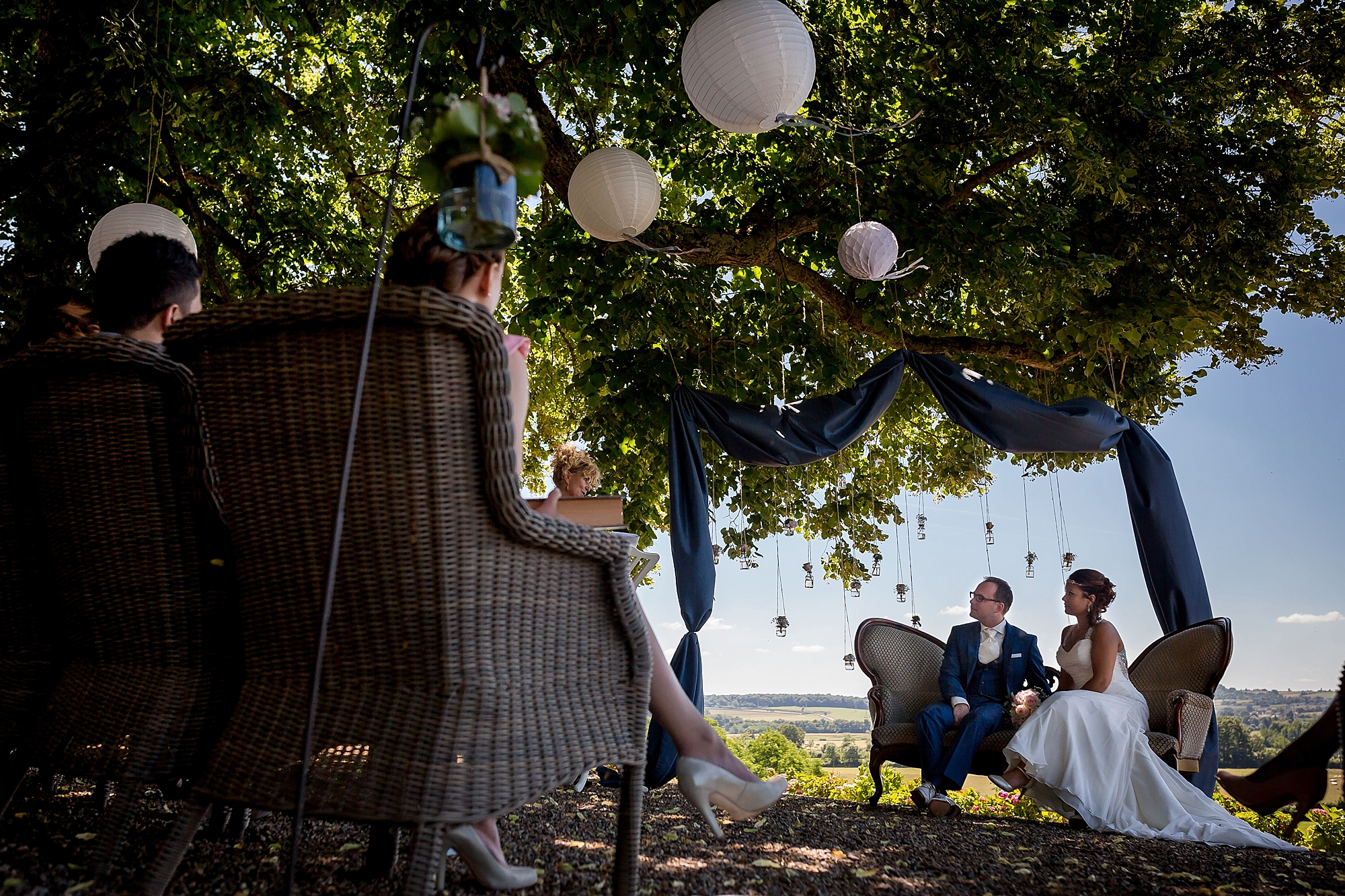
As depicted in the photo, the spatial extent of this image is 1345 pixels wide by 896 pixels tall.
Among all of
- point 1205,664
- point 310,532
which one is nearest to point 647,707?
point 310,532

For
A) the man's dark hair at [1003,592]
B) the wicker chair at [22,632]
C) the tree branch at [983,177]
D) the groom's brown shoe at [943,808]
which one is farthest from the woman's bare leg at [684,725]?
the tree branch at [983,177]

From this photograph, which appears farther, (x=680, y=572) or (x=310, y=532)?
(x=680, y=572)

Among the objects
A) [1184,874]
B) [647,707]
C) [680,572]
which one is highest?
[680,572]

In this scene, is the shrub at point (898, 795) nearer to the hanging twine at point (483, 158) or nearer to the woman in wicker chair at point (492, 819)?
the woman in wicker chair at point (492, 819)

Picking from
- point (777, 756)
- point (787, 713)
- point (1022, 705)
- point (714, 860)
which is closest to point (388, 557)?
point (714, 860)

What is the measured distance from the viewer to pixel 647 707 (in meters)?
1.62

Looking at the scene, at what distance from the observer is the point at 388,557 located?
4.38ft

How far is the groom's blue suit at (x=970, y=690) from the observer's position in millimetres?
4441

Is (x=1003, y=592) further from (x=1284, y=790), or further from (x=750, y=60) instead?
(x=750, y=60)

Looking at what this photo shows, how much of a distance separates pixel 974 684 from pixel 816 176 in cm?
343

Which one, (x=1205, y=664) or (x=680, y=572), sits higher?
(x=680, y=572)

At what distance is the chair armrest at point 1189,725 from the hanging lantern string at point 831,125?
312 centimetres

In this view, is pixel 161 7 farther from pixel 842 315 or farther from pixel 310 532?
pixel 310 532

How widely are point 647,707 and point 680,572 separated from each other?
3.47 m
